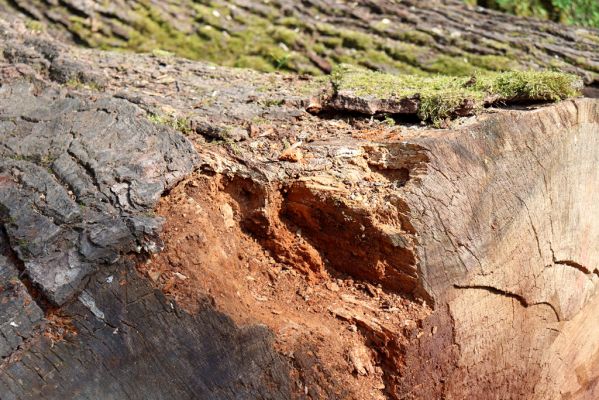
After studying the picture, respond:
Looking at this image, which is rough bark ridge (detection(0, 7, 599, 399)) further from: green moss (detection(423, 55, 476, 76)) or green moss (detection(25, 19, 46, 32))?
green moss (detection(423, 55, 476, 76))

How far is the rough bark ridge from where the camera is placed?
76.7 inches

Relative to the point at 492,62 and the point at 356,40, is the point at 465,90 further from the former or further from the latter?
the point at 356,40

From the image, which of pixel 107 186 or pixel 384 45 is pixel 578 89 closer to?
pixel 384 45

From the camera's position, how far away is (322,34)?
14.8 ft

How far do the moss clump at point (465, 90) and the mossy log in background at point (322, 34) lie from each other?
1.32 m

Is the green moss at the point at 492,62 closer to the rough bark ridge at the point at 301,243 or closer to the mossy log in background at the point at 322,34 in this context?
the mossy log in background at the point at 322,34

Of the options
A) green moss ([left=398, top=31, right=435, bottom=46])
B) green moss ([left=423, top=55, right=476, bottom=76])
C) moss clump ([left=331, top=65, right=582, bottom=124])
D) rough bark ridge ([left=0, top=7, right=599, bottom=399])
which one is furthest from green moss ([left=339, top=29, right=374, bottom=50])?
rough bark ridge ([left=0, top=7, right=599, bottom=399])

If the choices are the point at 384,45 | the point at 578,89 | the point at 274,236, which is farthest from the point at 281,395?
the point at 384,45

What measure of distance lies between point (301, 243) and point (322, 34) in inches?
95.4

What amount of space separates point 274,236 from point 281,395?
0.61 m

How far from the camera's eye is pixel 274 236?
2.43m

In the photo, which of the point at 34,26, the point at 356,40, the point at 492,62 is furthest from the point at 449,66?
the point at 34,26

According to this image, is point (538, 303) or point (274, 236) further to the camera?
point (538, 303)

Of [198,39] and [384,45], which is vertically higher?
[384,45]
